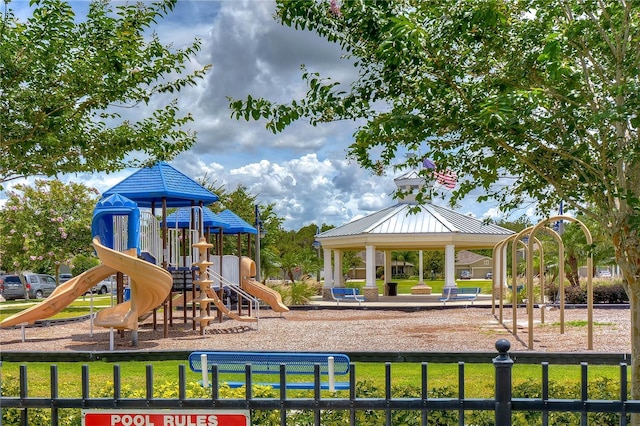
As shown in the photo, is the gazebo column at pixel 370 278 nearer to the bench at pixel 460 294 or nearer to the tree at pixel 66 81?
the bench at pixel 460 294

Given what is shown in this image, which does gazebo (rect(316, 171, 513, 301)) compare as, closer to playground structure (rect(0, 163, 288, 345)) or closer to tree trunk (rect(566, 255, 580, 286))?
tree trunk (rect(566, 255, 580, 286))

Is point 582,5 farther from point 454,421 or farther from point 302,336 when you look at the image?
point 302,336

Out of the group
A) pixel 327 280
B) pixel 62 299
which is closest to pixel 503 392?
pixel 62 299

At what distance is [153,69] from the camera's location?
27.8 feet

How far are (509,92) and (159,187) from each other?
47.2ft

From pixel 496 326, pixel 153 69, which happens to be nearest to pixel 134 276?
pixel 153 69

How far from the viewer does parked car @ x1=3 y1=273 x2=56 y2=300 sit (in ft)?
136

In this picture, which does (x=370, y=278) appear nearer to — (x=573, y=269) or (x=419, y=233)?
(x=419, y=233)

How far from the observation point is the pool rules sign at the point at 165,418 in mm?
4441

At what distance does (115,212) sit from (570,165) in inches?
498

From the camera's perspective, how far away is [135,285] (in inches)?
653

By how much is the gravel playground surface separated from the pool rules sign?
343 inches

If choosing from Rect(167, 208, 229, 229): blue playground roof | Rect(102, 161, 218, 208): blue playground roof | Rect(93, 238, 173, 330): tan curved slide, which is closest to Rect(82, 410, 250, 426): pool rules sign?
Rect(93, 238, 173, 330): tan curved slide

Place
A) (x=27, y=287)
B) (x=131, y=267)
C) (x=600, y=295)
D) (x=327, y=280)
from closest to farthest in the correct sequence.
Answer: (x=131, y=267), (x=600, y=295), (x=327, y=280), (x=27, y=287)
